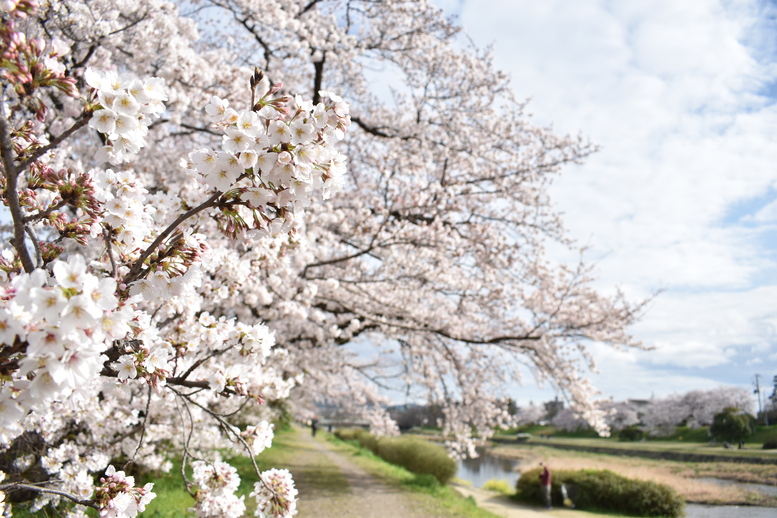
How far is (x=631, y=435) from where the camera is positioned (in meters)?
45.1

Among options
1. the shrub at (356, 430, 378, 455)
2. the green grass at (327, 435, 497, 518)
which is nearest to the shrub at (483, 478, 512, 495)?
the green grass at (327, 435, 497, 518)

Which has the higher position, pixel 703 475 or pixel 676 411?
pixel 676 411

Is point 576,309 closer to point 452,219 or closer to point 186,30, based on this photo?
point 452,219

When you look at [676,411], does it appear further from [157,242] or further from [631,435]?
[157,242]

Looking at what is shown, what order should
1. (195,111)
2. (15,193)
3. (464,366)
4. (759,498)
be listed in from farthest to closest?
(759,498) → (464,366) → (195,111) → (15,193)

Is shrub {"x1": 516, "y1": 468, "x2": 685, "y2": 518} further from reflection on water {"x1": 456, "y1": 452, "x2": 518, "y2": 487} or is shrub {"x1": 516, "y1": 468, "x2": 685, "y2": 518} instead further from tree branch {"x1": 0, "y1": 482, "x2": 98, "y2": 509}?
tree branch {"x1": 0, "y1": 482, "x2": 98, "y2": 509}

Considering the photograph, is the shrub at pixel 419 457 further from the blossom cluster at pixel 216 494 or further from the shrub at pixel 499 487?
the blossom cluster at pixel 216 494

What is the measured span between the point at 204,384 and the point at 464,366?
8946 millimetres

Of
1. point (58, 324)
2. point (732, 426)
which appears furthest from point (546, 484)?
point (732, 426)

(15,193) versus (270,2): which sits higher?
(270,2)

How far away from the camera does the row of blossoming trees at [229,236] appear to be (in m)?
1.57

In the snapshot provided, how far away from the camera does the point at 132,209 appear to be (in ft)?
6.77

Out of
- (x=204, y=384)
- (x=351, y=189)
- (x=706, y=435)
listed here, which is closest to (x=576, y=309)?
(x=351, y=189)

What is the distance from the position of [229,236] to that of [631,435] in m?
52.5
